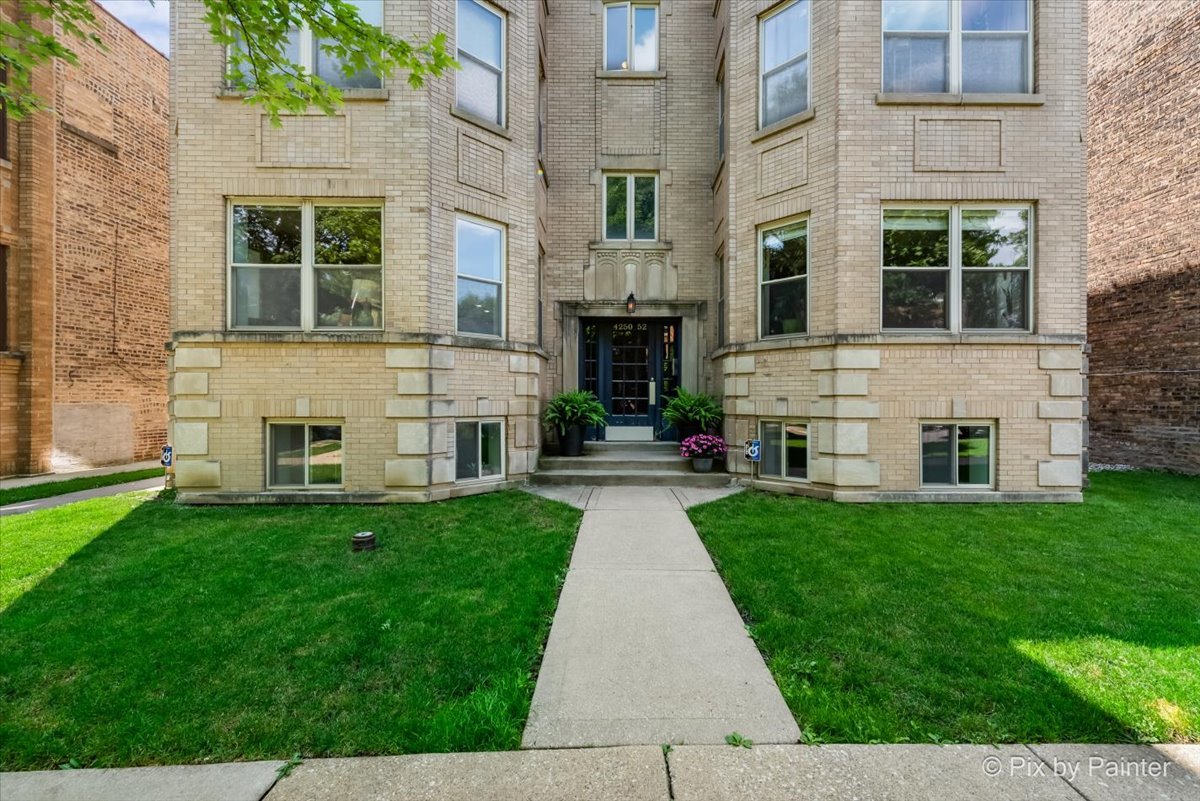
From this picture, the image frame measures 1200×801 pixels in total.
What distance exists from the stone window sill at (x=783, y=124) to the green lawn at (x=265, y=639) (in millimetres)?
6553

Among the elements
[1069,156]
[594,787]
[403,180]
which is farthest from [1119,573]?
[403,180]

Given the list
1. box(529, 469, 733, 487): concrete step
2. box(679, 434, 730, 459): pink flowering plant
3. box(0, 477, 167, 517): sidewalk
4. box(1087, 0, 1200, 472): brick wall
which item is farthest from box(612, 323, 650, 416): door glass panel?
box(1087, 0, 1200, 472): brick wall

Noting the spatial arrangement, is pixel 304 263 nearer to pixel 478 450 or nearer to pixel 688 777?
pixel 478 450

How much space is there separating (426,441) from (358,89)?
4.87 meters

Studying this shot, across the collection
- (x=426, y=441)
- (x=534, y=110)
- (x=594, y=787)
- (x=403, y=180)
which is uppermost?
(x=534, y=110)

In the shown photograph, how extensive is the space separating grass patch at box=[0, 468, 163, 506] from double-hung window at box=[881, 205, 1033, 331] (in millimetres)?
12682

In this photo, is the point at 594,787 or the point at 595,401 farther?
the point at 595,401

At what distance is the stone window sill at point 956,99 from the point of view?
6.50 metres

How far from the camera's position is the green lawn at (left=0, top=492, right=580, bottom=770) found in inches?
86.3

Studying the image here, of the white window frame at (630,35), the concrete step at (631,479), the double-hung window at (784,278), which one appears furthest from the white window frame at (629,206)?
the concrete step at (631,479)

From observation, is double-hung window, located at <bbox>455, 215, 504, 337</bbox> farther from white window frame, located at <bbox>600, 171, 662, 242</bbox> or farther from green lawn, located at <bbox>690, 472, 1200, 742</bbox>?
green lawn, located at <bbox>690, 472, 1200, 742</bbox>

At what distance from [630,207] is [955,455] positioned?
685 centimetres

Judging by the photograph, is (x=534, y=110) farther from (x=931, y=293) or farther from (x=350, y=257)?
(x=931, y=293)

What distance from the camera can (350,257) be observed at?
21.7 feet
